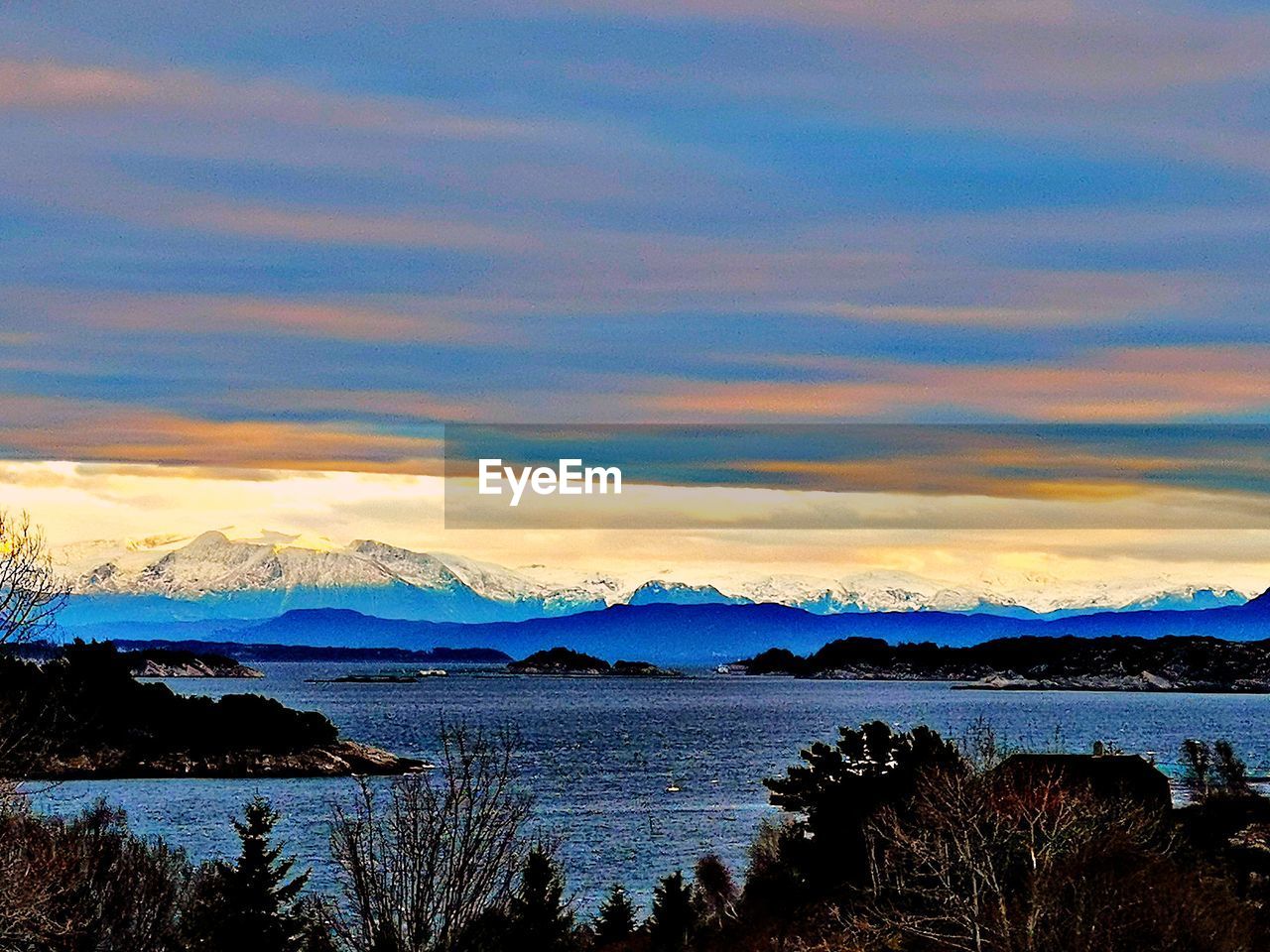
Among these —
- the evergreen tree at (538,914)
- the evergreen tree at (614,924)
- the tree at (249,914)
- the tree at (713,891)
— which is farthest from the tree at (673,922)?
the tree at (249,914)

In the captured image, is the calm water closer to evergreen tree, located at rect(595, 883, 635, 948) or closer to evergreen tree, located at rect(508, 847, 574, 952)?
evergreen tree, located at rect(595, 883, 635, 948)

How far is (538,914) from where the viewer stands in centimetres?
4469

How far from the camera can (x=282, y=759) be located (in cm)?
14488

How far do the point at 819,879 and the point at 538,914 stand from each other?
886 cm

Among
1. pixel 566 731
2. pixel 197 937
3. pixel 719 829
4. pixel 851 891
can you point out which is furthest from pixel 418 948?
pixel 566 731

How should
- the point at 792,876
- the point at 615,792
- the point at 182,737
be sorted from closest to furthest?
the point at 792,876 < the point at 615,792 < the point at 182,737

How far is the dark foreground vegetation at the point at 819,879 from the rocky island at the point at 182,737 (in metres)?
78.8

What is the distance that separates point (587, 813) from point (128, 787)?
1722 inches

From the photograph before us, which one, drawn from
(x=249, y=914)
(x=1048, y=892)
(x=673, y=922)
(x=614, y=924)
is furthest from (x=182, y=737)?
(x=1048, y=892)

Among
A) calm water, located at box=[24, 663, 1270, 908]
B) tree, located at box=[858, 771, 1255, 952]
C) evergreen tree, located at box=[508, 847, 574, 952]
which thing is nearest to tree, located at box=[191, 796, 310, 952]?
evergreen tree, located at box=[508, 847, 574, 952]

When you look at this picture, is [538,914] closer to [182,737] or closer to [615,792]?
[615,792]

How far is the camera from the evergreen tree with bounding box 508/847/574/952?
43.2 metres

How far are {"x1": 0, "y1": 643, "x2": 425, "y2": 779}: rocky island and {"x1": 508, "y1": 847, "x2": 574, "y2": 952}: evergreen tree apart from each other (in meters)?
91.0

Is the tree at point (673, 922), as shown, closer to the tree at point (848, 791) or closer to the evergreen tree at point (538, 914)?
the tree at point (848, 791)
